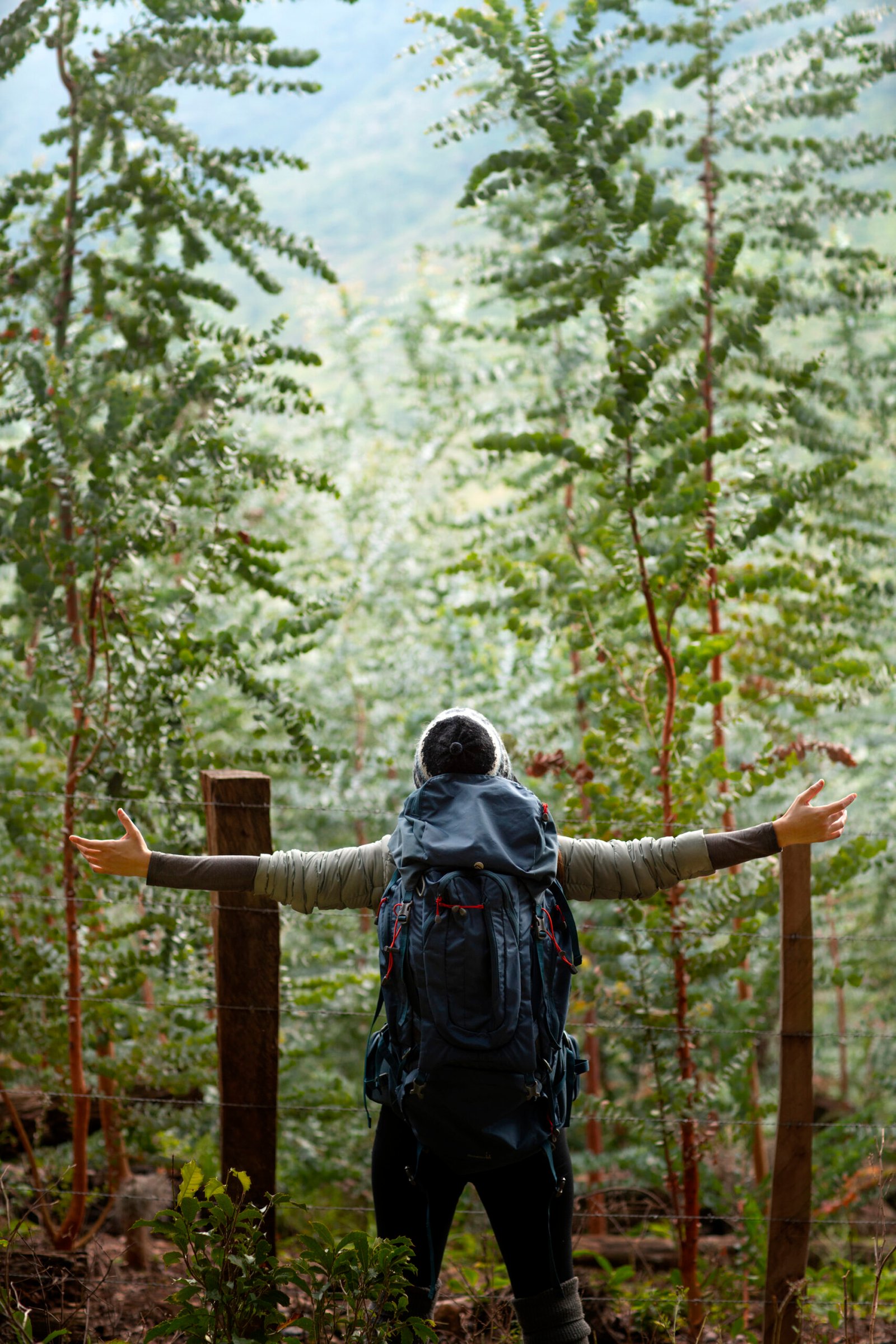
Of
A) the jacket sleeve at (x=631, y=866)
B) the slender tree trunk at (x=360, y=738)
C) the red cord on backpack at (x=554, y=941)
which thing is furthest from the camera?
the slender tree trunk at (x=360, y=738)

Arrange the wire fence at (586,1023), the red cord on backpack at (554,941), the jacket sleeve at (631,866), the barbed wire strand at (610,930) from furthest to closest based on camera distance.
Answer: the barbed wire strand at (610,930)
the wire fence at (586,1023)
the jacket sleeve at (631,866)
the red cord on backpack at (554,941)

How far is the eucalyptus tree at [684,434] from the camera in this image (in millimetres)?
3664

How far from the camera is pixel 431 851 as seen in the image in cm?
217

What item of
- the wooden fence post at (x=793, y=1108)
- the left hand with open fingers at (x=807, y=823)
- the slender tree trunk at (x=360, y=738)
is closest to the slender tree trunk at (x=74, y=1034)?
the wooden fence post at (x=793, y=1108)

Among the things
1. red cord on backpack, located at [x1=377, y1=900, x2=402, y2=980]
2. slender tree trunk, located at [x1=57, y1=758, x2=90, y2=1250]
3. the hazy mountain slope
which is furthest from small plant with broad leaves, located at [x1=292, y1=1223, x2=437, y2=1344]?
the hazy mountain slope

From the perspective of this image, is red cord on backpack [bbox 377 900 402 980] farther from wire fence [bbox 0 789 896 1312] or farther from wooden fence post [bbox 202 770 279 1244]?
wooden fence post [bbox 202 770 279 1244]

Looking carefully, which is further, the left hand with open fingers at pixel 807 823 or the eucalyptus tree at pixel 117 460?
the eucalyptus tree at pixel 117 460

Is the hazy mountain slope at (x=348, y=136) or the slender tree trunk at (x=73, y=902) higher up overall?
the hazy mountain slope at (x=348, y=136)

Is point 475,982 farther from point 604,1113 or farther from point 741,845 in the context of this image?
point 604,1113

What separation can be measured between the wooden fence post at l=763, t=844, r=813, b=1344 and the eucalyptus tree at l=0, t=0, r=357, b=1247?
1863 millimetres

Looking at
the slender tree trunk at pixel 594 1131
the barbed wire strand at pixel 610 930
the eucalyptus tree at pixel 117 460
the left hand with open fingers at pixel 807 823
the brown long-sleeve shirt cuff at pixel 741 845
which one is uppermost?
the eucalyptus tree at pixel 117 460

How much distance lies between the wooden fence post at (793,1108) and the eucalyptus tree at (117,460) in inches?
73.4

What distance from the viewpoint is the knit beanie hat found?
236cm

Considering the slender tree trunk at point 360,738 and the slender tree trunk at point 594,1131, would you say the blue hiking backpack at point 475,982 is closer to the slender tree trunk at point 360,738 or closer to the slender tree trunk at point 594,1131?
the slender tree trunk at point 594,1131
